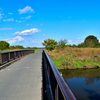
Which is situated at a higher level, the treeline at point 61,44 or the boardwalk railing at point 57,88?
the treeline at point 61,44

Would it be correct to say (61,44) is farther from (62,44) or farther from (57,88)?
(57,88)

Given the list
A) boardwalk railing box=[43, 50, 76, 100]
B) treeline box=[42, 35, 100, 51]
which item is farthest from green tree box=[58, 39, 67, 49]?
boardwalk railing box=[43, 50, 76, 100]

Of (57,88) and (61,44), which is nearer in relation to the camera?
(57,88)

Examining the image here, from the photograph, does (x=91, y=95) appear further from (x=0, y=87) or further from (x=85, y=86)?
(x=0, y=87)

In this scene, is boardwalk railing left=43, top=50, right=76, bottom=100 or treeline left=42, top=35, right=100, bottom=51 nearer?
boardwalk railing left=43, top=50, right=76, bottom=100

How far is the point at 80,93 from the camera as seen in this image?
1271cm

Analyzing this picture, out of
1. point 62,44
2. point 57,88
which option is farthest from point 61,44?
point 57,88

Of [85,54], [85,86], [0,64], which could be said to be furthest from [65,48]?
[0,64]

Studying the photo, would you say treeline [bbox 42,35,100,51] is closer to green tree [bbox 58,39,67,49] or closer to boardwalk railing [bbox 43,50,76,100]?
green tree [bbox 58,39,67,49]

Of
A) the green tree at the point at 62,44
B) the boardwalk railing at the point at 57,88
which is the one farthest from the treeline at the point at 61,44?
the boardwalk railing at the point at 57,88

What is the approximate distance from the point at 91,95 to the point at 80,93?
1.04 metres

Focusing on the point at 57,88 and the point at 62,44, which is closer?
the point at 57,88

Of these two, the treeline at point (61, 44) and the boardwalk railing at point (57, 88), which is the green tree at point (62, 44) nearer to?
the treeline at point (61, 44)

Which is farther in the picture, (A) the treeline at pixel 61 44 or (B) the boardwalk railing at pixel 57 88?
(A) the treeline at pixel 61 44
